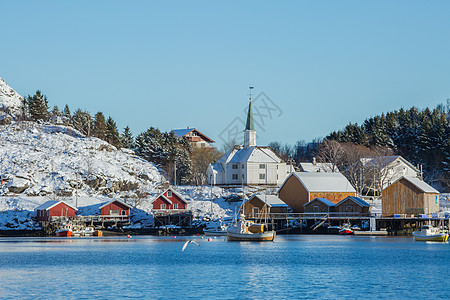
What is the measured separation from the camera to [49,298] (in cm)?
3388

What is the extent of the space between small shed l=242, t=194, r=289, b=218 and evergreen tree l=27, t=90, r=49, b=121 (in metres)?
55.3

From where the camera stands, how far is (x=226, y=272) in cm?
4584

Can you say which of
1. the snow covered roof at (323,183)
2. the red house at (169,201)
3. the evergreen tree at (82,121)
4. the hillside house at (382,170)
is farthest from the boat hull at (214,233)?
the evergreen tree at (82,121)

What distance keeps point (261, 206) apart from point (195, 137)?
73.4 m

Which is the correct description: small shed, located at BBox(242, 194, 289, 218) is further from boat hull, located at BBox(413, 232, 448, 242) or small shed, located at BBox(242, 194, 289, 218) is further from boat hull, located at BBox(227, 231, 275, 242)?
boat hull, located at BBox(413, 232, 448, 242)

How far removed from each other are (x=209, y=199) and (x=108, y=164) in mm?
19541

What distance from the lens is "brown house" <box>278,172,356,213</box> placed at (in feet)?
330

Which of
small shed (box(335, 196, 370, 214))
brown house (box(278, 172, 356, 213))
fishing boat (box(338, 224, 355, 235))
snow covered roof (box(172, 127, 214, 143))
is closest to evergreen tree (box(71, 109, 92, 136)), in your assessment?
snow covered roof (box(172, 127, 214, 143))

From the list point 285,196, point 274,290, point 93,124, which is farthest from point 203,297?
point 93,124

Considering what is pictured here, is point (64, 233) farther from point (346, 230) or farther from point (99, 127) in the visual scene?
point (99, 127)

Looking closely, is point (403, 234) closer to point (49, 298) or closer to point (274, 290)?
point (274, 290)

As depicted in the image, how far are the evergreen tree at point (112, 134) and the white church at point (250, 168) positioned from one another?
21.9 m

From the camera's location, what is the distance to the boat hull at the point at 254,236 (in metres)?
78.1

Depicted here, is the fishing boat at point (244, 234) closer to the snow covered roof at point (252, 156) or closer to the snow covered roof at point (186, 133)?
the snow covered roof at point (252, 156)
